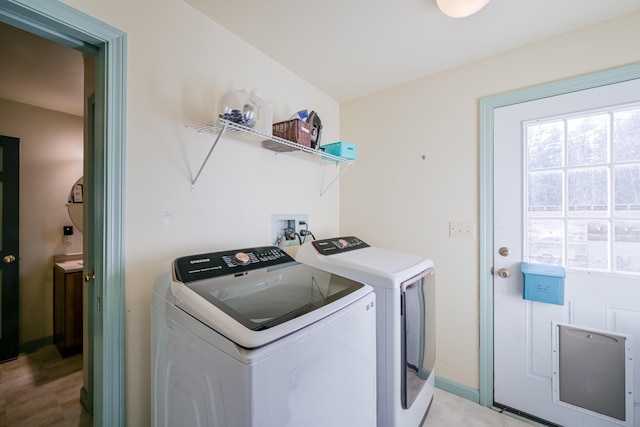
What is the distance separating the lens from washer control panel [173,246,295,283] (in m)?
1.04

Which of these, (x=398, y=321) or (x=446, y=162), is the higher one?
(x=446, y=162)

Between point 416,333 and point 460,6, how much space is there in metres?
1.71

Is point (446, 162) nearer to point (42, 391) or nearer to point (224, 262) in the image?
point (224, 262)

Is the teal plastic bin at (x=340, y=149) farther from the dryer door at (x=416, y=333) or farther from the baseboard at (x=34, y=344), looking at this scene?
the baseboard at (x=34, y=344)

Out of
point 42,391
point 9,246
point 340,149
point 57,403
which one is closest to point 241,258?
point 340,149

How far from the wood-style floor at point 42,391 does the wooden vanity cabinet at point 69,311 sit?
0.12m

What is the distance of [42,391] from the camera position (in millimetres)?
1973

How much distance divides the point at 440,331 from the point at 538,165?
136 cm

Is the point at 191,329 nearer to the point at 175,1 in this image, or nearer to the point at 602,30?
the point at 175,1

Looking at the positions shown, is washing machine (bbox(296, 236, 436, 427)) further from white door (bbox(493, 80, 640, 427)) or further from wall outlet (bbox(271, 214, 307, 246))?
white door (bbox(493, 80, 640, 427))

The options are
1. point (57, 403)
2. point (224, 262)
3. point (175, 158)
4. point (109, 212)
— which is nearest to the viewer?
point (109, 212)

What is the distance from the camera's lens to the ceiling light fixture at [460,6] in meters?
1.21

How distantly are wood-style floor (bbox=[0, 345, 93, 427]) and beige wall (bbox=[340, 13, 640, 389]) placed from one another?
8.42ft

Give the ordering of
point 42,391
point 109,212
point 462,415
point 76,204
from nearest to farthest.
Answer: point 109,212
point 462,415
point 42,391
point 76,204
